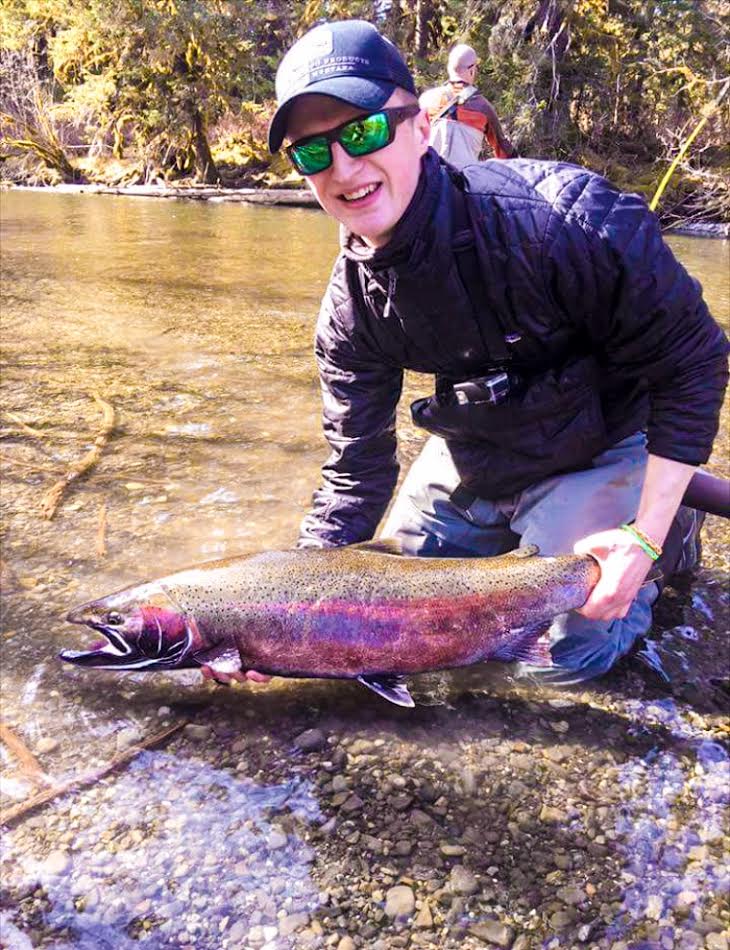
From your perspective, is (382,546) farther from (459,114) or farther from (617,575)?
(459,114)

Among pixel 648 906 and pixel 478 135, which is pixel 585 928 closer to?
pixel 648 906

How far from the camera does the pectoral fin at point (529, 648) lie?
2420mm

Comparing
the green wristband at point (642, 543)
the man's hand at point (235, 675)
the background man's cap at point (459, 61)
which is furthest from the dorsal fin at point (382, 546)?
the background man's cap at point (459, 61)

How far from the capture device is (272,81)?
86.9 ft

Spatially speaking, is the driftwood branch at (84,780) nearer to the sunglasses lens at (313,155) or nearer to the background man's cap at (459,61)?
the sunglasses lens at (313,155)

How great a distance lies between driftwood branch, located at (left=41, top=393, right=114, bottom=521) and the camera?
3920mm

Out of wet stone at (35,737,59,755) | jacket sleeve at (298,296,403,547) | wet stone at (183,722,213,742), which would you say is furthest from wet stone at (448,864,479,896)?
wet stone at (35,737,59,755)

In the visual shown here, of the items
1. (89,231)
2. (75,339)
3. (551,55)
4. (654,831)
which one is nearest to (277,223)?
(89,231)

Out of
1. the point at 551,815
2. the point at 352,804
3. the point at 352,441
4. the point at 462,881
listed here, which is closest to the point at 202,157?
the point at 352,441

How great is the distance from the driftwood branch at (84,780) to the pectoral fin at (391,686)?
69 cm

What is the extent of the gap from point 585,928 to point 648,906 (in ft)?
0.62

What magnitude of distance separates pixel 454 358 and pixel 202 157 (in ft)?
82.2

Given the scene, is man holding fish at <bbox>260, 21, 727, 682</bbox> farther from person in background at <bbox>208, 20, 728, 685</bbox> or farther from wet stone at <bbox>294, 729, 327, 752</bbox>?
wet stone at <bbox>294, 729, 327, 752</bbox>

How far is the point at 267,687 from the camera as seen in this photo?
8.98ft
